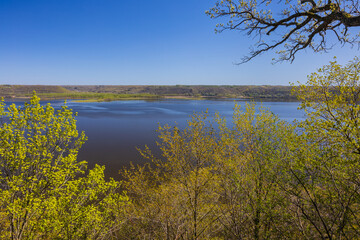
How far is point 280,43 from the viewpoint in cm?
717

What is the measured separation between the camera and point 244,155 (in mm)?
11797

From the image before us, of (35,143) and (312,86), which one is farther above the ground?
(312,86)

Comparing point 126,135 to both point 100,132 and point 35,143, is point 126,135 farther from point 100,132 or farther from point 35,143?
point 35,143

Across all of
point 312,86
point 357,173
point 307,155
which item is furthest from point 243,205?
point 312,86

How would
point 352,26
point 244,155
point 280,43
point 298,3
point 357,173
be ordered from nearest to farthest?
1. point 357,173
2. point 352,26
3. point 298,3
4. point 280,43
5. point 244,155

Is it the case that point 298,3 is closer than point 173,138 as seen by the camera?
Yes

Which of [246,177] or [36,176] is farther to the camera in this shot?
[246,177]

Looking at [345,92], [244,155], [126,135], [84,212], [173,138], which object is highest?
[345,92]

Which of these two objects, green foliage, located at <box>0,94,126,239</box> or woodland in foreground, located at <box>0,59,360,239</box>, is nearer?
woodland in foreground, located at <box>0,59,360,239</box>

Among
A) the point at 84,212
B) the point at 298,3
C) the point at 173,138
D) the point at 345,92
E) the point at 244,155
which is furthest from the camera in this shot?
the point at 244,155

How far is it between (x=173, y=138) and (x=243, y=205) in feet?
16.0

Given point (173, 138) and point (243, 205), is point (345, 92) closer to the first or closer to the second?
point (243, 205)

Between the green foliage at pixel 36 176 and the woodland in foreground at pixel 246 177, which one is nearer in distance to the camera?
the woodland in foreground at pixel 246 177

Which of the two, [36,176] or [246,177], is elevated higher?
[36,176]
